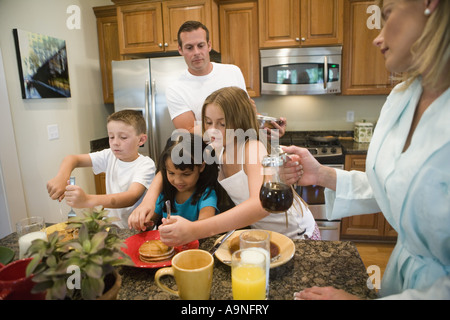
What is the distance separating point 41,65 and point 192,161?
2.10m

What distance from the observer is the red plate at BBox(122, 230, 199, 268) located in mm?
943

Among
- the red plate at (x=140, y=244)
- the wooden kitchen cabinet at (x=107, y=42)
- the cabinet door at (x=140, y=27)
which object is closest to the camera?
the red plate at (x=140, y=244)

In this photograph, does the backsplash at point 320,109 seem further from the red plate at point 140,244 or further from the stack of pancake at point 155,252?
the stack of pancake at point 155,252

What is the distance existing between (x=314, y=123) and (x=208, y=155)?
2404 millimetres

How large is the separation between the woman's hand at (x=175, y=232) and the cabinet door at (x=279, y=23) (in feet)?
8.47

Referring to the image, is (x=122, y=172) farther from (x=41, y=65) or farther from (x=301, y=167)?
(x=41, y=65)

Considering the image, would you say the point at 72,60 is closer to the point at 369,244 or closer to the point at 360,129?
the point at 360,129

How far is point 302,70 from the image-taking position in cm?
315

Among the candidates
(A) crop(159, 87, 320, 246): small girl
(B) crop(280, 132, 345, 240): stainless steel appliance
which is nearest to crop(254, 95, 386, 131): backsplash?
(B) crop(280, 132, 345, 240): stainless steel appliance

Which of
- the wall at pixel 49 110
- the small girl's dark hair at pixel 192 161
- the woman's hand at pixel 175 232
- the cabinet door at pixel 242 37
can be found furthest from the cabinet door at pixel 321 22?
the woman's hand at pixel 175 232

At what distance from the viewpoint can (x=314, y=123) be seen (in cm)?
365

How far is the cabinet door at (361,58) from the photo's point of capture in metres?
3.06

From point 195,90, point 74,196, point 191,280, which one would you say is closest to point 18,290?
point 191,280
